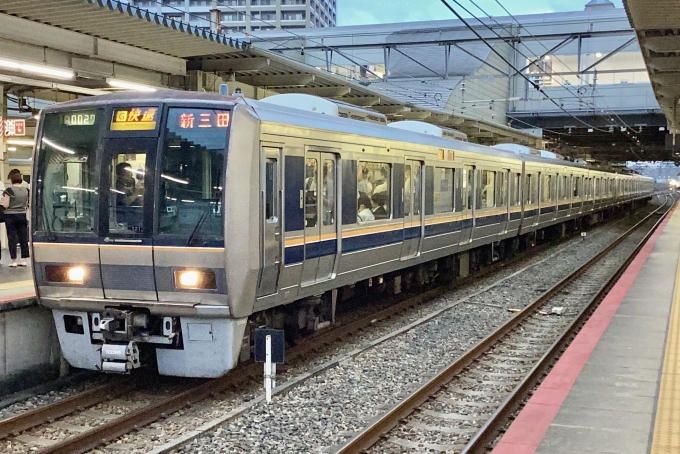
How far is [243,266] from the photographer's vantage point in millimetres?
6484

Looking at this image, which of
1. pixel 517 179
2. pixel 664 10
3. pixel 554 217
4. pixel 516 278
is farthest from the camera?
pixel 554 217

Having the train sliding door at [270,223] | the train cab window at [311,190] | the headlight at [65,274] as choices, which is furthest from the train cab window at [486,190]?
the headlight at [65,274]

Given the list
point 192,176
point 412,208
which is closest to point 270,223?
point 192,176

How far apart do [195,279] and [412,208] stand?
5.01 m

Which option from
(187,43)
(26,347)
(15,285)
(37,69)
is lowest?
(26,347)

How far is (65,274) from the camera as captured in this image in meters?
6.82

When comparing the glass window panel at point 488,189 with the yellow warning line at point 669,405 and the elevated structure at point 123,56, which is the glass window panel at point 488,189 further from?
the yellow warning line at point 669,405

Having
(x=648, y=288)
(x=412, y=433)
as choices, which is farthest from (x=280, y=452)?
(x=648, y=288)

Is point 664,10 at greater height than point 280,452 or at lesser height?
greater

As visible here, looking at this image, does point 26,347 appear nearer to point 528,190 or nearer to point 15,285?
point 15,285

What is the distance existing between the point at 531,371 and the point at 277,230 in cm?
297

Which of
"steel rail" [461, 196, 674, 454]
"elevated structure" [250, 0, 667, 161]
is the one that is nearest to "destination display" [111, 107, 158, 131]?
"steel rail" [461, 196, 674, 454]

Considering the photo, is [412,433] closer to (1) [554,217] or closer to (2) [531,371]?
(2) [531,371]

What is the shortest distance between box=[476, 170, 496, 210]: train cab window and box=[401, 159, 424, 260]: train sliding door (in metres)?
3.42
